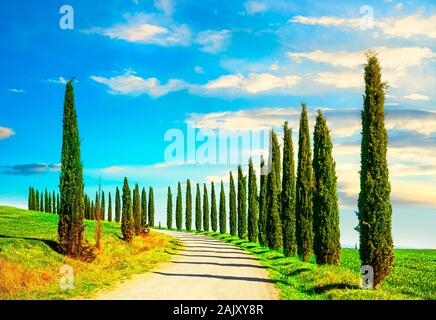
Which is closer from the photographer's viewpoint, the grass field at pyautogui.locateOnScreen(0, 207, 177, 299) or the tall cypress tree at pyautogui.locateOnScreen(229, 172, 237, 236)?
the grass field at pyautogui.locateOnScreen(0, 207, 177, 299)

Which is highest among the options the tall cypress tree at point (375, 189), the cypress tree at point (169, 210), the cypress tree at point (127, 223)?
the tall cypress tree at point (375, 189)

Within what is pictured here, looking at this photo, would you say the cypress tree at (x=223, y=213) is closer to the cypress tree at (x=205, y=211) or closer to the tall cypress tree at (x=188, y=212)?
the cypress tree at (x=205, y=211)

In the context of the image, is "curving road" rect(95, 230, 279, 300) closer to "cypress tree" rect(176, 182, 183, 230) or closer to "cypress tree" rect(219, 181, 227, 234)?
"cypress tree" rect(219, 181, 227, 234)

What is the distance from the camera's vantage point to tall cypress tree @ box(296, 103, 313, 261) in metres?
28.5

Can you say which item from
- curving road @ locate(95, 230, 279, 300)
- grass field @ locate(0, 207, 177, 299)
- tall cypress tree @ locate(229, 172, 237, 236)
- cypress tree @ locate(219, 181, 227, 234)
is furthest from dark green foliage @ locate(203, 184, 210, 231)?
curving road @ locate(95, 230, 279, 300)

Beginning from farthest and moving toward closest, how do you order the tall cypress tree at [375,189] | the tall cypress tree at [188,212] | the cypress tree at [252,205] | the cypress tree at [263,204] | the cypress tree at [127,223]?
1. the tall cypress tree at [188,212]
2. the cypress tree at [252,205]
3. the cypress tree at [263,204]
4. the cypress tree at [127,223]
5. the tall cypress tree at [375,189]

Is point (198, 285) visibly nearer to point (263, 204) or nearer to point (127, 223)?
point (127, 223)

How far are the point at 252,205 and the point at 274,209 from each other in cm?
1353

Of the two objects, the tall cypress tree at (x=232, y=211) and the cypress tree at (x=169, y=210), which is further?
the cypress tree at (x=169, y=210)

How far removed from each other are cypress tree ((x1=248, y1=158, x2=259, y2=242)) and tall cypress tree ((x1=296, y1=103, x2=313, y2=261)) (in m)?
21.0

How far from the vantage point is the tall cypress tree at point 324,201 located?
79.5 feet

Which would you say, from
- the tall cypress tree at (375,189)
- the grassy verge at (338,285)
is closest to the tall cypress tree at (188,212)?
the grassy verge at (338,285)

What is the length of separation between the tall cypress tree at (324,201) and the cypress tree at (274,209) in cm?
1223
